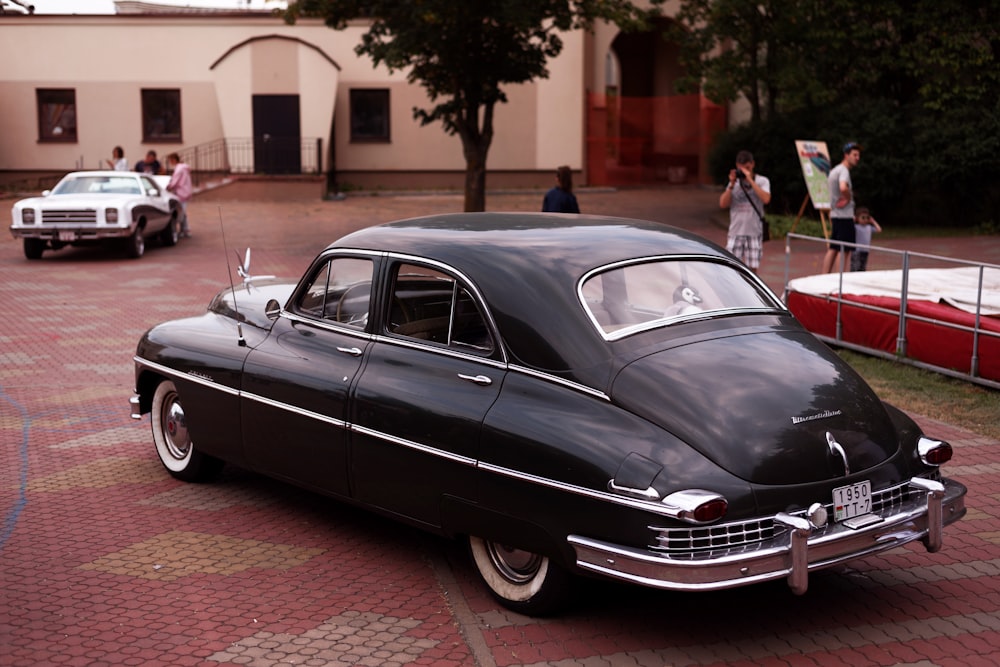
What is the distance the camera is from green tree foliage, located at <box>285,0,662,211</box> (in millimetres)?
20625

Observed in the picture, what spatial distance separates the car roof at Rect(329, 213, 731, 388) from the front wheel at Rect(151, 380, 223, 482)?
1.73 metres

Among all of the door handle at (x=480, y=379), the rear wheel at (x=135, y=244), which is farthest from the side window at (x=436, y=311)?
the rear wheel at (x=135, y=244)

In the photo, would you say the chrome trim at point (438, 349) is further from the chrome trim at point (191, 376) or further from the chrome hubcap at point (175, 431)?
the chrome hubcap at point (175, 431)

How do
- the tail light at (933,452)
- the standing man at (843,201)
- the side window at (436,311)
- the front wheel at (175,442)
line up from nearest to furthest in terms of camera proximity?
1. the tail light at (933,452)
2. the side window at (436,311)
3. the front wheel at (175,442)
4. the standing man at (843,201)

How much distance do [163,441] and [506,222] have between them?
9.47 feet

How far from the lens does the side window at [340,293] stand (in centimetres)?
589

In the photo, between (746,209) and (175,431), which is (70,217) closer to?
(746,209)

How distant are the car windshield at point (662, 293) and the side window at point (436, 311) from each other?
541mm

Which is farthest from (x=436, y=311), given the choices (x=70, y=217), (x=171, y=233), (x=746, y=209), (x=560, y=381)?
Result: (x=171, y=233)

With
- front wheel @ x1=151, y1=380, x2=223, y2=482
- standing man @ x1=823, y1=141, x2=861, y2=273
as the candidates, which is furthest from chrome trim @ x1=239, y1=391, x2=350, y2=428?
standing man @ x1=823, y1=141, x2=861, y2=273

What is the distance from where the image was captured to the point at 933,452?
503cm

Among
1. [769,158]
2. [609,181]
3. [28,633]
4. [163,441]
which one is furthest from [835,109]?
[28,633]

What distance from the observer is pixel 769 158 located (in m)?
25.6

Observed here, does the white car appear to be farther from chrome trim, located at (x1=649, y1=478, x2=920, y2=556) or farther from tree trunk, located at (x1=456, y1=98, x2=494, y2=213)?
chrome trim, located at (x1=649, y1=478, x2=920, y2=556)
